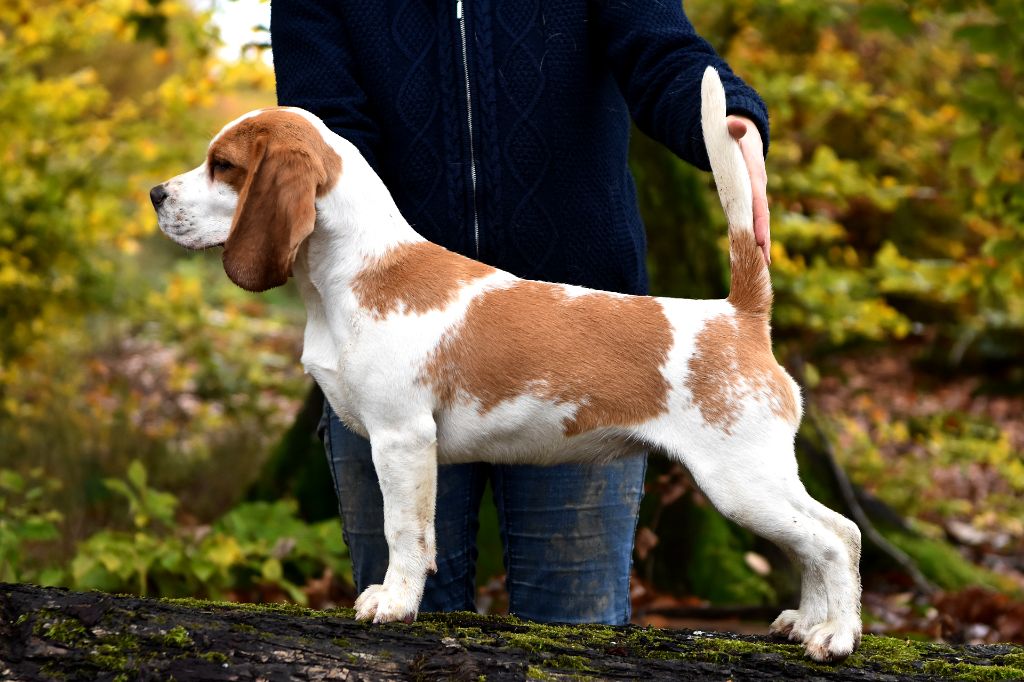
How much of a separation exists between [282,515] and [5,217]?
2800 millimetres

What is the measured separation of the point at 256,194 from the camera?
8.67 feet

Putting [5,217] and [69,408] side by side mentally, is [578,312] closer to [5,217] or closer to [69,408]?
[5,217]

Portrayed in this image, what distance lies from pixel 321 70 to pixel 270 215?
766 millimetres

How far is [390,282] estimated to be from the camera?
110 inches

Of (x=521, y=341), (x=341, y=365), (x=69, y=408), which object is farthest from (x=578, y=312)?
(x=69, y=408)

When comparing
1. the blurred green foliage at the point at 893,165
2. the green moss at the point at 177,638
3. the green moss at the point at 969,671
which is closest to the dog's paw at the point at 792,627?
the green moss at the point at 969,671

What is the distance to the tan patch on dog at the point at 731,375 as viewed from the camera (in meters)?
2.68

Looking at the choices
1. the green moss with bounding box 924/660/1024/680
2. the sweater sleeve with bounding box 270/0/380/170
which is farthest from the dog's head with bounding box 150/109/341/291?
the green moss with bounding box 924/660/1024/680

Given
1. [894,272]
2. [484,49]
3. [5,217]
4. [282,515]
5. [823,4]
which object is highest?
[823,4]

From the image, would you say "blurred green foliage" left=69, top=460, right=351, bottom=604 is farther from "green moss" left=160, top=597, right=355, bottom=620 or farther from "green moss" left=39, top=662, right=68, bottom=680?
"green moss" left=39, top=662, right=68, bottom=680

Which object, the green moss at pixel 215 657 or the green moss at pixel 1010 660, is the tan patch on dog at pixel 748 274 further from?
the green moss at pixel 215 657

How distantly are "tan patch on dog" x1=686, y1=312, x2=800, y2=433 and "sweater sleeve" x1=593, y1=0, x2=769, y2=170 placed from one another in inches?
19.4

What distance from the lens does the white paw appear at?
2666 mm

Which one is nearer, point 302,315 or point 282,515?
point 282,515
